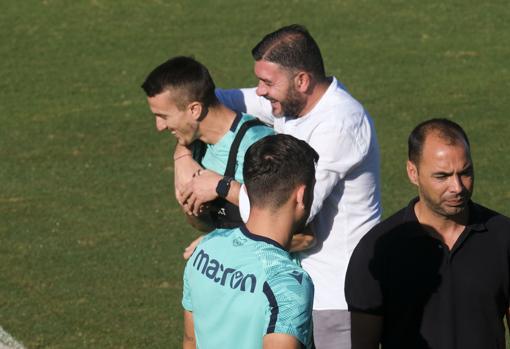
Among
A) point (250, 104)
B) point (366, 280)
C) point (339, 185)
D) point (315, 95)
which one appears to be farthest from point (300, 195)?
point (250, 104)

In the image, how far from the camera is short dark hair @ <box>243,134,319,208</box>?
449 cm

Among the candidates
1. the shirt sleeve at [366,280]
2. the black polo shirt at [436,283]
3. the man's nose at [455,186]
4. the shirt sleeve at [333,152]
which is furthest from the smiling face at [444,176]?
the shirt sleeve at [333,152]

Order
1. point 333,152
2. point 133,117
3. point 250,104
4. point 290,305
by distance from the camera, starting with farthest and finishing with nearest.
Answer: point 133,117, point 250,104, point 333,152, point 290,305

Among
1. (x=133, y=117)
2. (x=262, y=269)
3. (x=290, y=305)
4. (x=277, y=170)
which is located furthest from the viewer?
(x=133, y=117)

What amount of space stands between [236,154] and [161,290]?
3880 millimetres

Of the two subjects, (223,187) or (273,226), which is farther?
(223,187)

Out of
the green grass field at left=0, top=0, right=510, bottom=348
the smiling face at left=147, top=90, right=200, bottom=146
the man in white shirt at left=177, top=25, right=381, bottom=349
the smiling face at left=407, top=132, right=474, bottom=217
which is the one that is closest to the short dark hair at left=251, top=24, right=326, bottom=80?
the man in white shirt at left=177, top=25, right=381, bottom=349

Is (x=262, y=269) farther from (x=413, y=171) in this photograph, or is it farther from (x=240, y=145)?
(x=240, y=145)

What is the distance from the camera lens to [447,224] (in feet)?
17.1

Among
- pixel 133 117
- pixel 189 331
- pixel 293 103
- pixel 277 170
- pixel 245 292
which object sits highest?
pixel 277 170

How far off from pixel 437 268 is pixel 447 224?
0.70ft

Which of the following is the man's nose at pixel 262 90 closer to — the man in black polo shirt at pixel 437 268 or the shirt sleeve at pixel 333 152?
the shirt sleeve at pixel 333 152

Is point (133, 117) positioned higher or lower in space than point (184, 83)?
lower

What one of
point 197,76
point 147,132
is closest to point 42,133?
point 147,132
